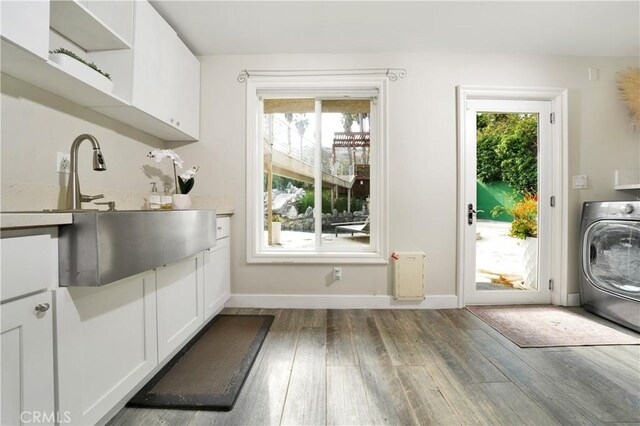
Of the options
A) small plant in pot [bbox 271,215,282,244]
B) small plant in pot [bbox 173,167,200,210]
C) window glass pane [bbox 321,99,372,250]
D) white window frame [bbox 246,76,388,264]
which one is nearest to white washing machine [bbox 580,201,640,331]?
white window frame [bbox 246,76,388,264]

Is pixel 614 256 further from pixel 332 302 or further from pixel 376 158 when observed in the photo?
pixel 332 302

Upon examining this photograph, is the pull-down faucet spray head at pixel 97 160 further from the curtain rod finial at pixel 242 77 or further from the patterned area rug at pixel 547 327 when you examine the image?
the patterned area rug at pixel 547 327

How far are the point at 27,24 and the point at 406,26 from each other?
232 cm

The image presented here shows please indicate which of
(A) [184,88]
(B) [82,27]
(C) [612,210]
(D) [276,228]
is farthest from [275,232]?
(C) [612,210]

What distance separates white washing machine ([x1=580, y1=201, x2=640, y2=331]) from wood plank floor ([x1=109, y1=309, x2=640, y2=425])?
413mm

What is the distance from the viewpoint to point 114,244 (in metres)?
1.03

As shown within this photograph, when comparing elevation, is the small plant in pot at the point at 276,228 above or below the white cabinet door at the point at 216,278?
above

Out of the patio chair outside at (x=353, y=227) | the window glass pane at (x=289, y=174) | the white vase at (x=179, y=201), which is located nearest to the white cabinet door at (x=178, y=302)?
the white vase at (x=179, y=201)

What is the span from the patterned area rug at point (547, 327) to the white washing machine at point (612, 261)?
0.17 metres

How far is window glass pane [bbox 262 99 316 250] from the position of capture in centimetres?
271

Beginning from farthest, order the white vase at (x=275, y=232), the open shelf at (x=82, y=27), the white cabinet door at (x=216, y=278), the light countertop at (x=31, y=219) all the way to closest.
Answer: the white vase at (x=275, y=232) → the white cabinet door at (x=216, y=278) → the open shelf at (x=82, y=27) → the light countertop at (x=31, y=219)

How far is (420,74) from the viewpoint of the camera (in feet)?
8.32

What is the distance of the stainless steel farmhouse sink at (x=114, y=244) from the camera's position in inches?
36.6

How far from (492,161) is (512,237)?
2.61ft
